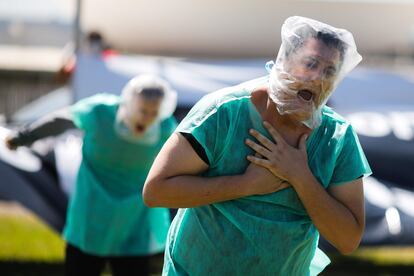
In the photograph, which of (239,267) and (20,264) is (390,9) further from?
(239,267)

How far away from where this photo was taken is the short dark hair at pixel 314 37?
Answer: 252 centimetres

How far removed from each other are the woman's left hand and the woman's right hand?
2cm

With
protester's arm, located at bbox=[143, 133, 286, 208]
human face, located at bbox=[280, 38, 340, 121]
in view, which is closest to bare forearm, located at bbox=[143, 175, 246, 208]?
protester's arm, located at bbox=[143, 133, 286, 208]

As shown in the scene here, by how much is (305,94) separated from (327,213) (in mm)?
347

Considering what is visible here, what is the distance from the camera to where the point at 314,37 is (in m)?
2.53

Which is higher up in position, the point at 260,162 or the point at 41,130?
the point at 260,162

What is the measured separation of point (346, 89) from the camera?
838 cm

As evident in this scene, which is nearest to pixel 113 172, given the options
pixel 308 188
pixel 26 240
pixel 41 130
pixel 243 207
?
pixel 41 130

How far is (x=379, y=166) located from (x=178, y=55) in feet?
26.6

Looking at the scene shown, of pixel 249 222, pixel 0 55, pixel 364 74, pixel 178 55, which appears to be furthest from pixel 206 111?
pixel 178 55

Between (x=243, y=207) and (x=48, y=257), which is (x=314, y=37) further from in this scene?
(x=48, y=257)

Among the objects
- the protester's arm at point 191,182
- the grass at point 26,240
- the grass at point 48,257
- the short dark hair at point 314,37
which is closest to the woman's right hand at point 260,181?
the protester's arm at point 191,182

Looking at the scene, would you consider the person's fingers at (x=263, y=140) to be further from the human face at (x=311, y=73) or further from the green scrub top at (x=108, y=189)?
the green scrub top at (x=108, y=189)

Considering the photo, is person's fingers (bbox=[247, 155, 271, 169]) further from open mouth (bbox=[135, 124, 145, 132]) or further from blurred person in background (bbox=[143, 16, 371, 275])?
open mouth (bbox=[135, 124, 145, 132])
